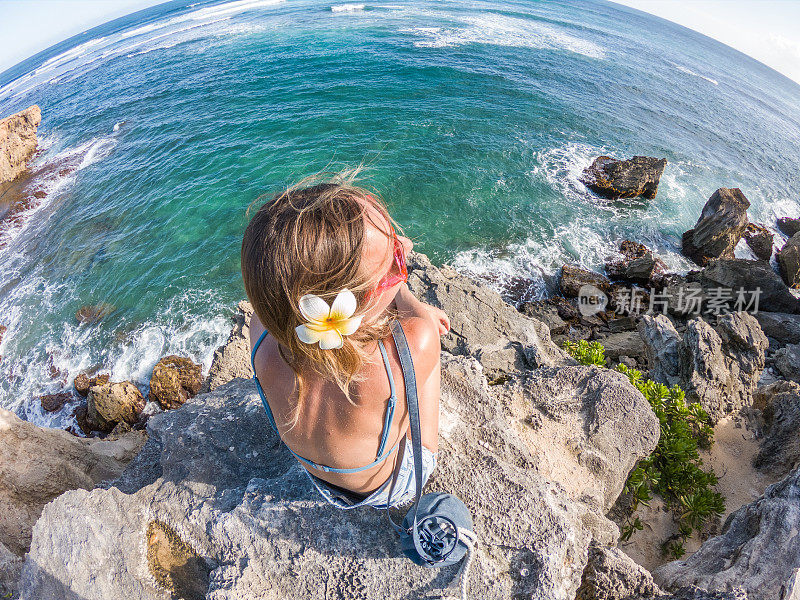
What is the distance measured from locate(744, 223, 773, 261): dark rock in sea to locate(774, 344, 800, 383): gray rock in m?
9.17

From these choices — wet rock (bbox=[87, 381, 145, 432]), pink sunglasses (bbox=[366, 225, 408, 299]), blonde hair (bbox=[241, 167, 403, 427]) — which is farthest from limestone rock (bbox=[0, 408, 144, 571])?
pink sunglasses (bbox=[366, 225, 408, 299])

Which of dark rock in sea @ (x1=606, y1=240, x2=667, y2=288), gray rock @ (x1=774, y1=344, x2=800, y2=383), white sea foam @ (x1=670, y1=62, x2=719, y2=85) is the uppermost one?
white sea foam @ (x1=670, y1=62, x2=719, y2=85)

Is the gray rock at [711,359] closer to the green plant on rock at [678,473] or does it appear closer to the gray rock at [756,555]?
the green plant on rock at [678,473]

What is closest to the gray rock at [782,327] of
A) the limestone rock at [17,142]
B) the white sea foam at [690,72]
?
the limestone rock at [17,142]

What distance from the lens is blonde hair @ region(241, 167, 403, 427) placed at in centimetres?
153

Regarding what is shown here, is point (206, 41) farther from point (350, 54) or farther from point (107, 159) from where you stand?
point (107, 159)

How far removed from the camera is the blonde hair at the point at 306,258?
1.53 m

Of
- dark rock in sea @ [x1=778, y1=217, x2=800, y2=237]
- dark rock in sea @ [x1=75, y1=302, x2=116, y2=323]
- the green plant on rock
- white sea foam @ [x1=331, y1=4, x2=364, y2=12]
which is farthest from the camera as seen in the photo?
white sea foam @ [x1=331, y1=4, x2=364, y2=12]

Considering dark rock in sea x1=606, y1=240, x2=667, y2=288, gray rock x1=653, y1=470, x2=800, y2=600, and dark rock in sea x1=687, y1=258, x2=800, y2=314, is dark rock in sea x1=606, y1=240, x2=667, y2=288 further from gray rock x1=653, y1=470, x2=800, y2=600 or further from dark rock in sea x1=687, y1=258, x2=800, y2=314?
gray rock x1=653, y1=470, x2=800, y2=600

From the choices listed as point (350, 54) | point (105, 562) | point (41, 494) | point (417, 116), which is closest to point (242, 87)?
point (350, 54)

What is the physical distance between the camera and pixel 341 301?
1566 millimetres

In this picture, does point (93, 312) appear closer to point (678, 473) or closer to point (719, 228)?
point (678, 473)

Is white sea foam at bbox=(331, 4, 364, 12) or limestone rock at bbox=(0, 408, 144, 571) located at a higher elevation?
white sea foam at bbox=(331, 4, 364, 12)

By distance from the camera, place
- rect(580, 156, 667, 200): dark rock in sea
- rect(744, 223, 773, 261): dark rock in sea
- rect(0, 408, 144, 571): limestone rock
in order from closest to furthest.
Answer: rect(0, 408, 144, 571): limestone rock
rect(744, 223, 773, 261): dark rock in sea
rect(580, 156, 667, 200): dark rock in sea
